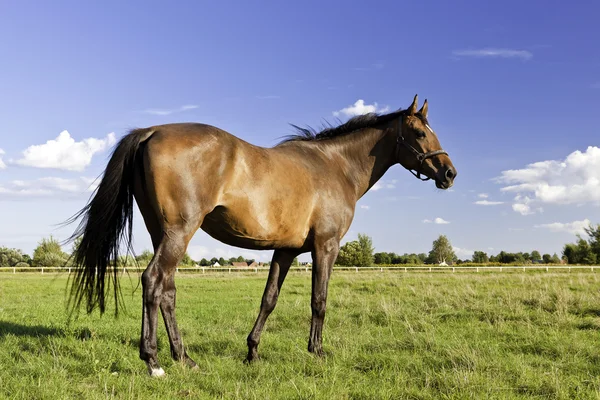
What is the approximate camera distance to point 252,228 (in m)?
5.39

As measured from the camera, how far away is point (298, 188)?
19.2 feet

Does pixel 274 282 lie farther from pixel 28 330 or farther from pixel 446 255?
pixel 446 255

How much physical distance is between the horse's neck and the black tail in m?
3.04

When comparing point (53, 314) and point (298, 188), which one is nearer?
point (298, 188)

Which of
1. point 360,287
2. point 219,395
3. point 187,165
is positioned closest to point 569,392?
point 219,395

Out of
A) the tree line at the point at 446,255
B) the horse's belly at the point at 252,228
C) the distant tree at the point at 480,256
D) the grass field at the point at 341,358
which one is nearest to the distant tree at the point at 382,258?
the tree line at the point at 446,255

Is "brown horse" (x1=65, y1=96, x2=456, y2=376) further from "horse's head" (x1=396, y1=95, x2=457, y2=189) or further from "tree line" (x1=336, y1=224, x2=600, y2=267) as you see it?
"tree line" (x1=336, y1=224, x2=600, y2=267)

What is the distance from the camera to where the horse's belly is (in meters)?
5.27

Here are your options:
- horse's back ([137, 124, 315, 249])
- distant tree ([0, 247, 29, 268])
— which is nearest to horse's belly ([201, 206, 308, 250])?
horse's back ([137, 124, 315, 249])

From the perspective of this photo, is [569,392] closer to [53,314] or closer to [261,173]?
[261,173]

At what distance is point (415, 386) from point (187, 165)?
10.3 feet

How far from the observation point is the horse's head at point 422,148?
700 cm

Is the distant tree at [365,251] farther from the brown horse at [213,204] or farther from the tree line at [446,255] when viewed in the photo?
the brown horse at [213,204]

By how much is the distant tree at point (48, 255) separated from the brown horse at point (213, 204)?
200ft
